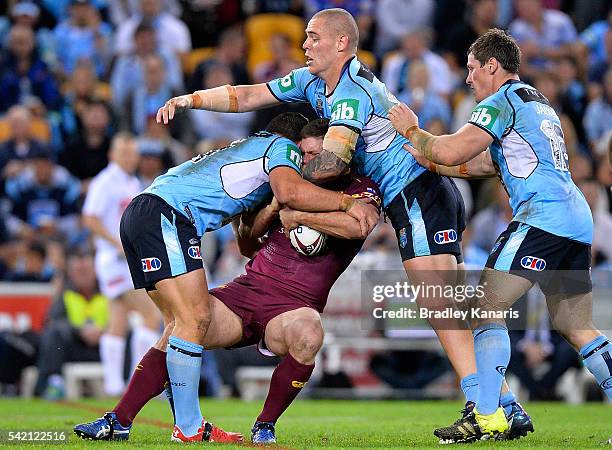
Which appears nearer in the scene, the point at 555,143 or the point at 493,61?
the point at 555,143

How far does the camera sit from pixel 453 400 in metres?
14.4

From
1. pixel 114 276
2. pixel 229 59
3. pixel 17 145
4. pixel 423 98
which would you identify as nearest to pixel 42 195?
pixel 17 145

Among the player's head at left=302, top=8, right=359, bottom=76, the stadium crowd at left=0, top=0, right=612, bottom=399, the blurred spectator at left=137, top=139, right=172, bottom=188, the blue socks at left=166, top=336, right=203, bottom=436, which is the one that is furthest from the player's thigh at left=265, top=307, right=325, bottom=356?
the blurred spectator at left=137, top=139, right=172, bottom=188

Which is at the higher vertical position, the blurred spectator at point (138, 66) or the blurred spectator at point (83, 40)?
the blurred spectator at point (83, 40)

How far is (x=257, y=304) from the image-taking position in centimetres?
802

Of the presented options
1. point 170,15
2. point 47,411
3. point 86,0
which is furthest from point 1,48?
point 47,411

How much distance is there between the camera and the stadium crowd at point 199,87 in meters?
15.2

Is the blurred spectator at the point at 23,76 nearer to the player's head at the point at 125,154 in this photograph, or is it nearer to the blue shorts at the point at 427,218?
the player's head at the point at 125,154

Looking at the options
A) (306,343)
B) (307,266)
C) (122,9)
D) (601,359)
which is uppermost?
(122,9)

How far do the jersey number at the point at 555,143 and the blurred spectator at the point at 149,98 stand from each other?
10.4 m

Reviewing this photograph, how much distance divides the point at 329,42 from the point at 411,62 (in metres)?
9.42

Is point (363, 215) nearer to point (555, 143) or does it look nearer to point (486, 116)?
point (486, 116)

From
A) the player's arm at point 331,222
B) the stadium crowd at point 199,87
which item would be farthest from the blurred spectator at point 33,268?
the player's arm at point 331,222

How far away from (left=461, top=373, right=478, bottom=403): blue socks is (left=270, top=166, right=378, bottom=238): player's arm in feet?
3.91
